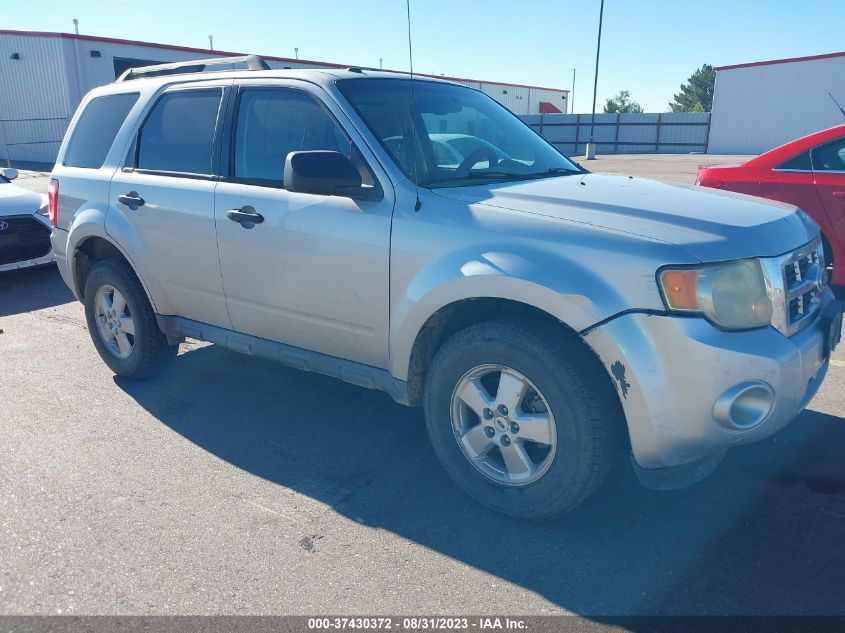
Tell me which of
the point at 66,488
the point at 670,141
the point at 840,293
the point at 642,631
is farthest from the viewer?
the point at 670,141

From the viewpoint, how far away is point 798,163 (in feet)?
19.1

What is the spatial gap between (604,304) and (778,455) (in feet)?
5.46

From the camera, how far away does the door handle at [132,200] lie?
4.10 meters

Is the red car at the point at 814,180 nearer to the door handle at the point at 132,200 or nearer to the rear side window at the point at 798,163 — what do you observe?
the rear side window at the point at 798,163

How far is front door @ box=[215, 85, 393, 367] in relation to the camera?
10.4ft

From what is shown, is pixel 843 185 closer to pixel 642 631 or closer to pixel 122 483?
pixel 642 631

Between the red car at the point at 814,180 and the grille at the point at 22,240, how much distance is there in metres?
7.38

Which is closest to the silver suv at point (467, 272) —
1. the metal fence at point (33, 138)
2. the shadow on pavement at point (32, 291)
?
the shadow on pavement at point (32, 291)

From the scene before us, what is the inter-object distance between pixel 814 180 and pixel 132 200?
5311 mm

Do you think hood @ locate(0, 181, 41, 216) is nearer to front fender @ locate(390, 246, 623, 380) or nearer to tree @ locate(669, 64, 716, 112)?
front fender @ locate(390, 246, 623, 380)

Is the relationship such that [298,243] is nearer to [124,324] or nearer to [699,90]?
[124,324]

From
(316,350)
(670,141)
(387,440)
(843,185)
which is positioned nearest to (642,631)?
(387,440)

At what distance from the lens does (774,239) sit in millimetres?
2719

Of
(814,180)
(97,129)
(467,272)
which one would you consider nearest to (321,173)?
(467,272)
